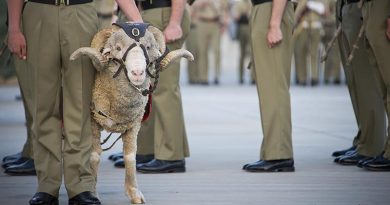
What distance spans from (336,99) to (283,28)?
12105mm

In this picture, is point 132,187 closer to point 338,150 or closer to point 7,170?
point 7,170

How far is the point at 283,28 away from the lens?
9398 mm

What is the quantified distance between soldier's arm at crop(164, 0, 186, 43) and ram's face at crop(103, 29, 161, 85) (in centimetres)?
178

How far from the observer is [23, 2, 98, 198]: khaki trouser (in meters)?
7.34

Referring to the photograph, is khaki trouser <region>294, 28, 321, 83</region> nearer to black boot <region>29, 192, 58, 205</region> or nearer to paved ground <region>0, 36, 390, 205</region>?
paved ground <region>0, 36, 390, 205</region>

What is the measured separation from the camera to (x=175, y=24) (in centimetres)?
916

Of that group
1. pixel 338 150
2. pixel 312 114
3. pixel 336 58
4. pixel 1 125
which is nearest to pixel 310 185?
pixel 338 150

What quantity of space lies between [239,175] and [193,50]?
67.1ft

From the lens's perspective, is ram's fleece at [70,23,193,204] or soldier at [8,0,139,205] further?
soldier at [8,0,139,205]

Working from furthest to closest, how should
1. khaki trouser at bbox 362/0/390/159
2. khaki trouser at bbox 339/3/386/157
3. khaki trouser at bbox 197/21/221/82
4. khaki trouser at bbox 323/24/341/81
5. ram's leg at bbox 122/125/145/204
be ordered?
khaki trouser at bbox 197/21/221/82 < khaki trouser at bbox 323/24/341/81 < khaki trouser at bbox 339/3/386/157 < khaki trouser at bbox 362/0/390/159 < ram's leg at bbox 122/125/145/204

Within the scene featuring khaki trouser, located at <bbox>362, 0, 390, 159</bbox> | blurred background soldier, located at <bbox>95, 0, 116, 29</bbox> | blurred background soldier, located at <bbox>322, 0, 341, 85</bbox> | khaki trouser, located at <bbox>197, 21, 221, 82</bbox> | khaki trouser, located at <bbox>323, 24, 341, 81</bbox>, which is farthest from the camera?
khaki trouser, located at <bbox>197, 21, 221, 82</bbox>

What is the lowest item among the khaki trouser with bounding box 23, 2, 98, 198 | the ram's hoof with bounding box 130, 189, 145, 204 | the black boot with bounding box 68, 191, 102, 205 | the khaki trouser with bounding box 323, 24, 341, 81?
the khaki trouser with bounding box 323, 24, 341, 81

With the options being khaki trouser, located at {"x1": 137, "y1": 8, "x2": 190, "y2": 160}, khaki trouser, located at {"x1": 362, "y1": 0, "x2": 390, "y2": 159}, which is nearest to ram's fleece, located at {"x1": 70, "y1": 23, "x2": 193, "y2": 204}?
khaki trouser, located at {"x1": 137, "y1": 8, "x2": 190, "y2": 160}

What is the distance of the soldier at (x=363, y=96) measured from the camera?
9906 mm
